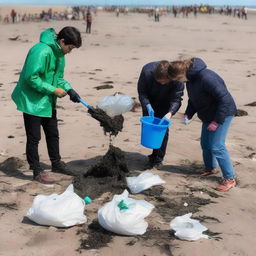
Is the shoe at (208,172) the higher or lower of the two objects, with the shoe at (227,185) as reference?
lower

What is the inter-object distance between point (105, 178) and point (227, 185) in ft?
4.17

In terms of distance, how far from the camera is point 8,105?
7.83 metres

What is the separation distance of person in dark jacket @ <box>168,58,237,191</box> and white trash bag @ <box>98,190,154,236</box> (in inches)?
51.8

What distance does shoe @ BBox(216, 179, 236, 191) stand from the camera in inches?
171

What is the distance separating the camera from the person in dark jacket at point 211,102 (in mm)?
4055

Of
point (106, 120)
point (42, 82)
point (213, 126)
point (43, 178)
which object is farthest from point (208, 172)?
point (42, 82)

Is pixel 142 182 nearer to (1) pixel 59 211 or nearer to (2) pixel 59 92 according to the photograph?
(1) pixel 59 211

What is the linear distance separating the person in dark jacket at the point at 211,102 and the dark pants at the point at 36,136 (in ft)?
4.52

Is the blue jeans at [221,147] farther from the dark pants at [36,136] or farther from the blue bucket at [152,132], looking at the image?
the dark pants at [36,136]

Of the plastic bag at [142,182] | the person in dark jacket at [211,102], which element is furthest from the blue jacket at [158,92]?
Result: the plastic bag at [142,182]

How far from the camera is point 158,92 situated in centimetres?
464

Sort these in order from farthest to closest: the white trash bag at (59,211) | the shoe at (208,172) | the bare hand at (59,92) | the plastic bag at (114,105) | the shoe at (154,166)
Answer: the shoe at (154,166) < the shoe at (208,172) < the plastic bag at (114,105) < the bare hand at (59,92) < the white trash bag at (59,211)

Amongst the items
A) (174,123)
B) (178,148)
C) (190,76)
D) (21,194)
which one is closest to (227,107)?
(190,76)

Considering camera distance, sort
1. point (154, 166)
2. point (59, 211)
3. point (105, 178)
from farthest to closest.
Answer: point (154, 166) → point (105, 178) → point (59, 211)
